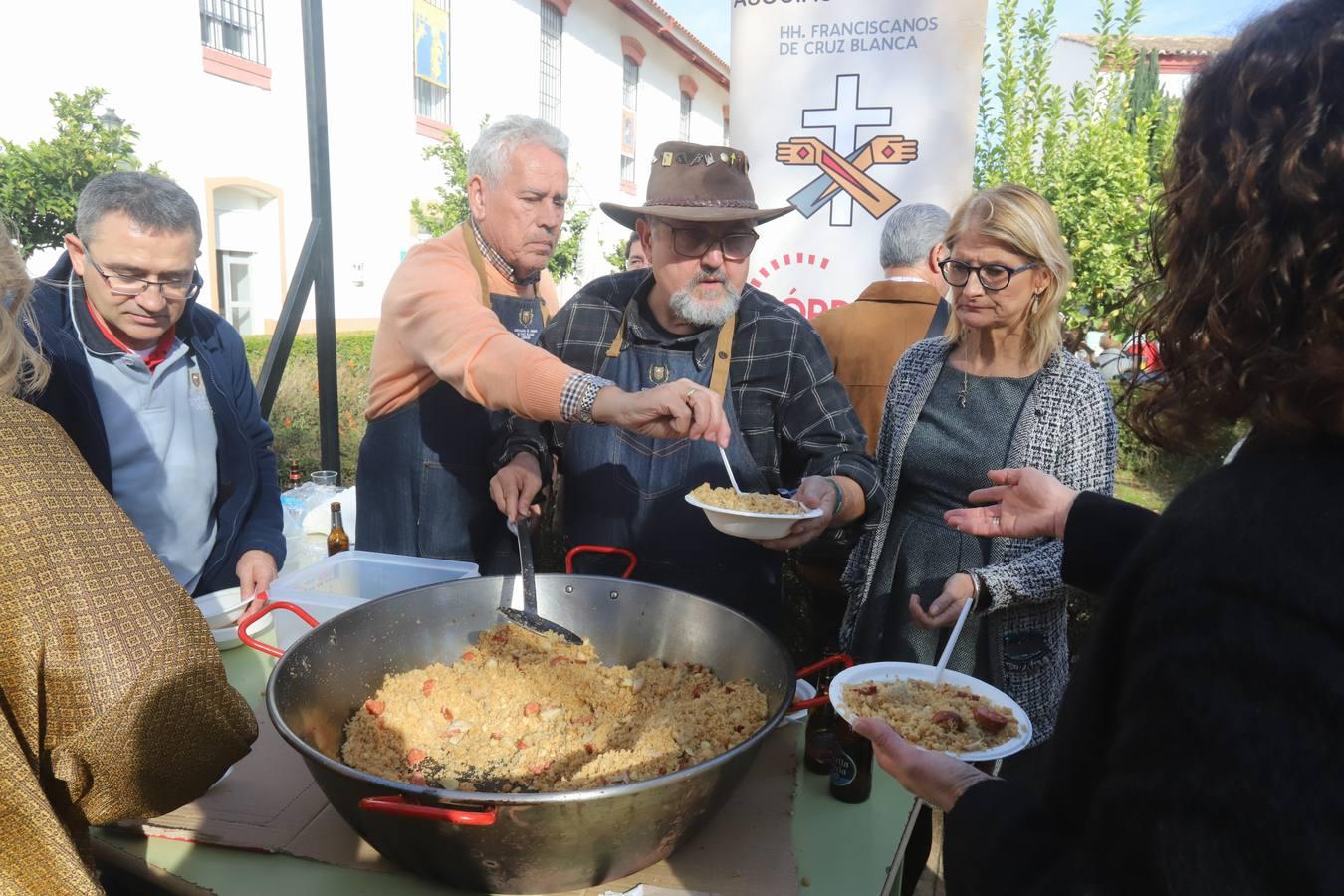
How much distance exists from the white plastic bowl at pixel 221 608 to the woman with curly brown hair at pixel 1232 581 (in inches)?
67.5

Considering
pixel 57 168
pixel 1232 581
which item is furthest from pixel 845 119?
pixel 57 168

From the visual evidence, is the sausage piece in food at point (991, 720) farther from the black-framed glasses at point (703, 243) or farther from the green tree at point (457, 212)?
the green tree at point (457, 212)

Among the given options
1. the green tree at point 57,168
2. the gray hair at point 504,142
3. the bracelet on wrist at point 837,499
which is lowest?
the bracelet on wrist at point 837,499

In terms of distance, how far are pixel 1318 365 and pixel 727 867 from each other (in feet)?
3.25

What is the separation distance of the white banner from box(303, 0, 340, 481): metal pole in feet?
6.08

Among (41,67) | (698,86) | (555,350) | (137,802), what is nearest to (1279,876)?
(137,802)

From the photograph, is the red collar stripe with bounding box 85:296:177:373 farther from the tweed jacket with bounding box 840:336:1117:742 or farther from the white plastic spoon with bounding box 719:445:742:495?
the tweed jacket with bounding box 840:336:1117:742

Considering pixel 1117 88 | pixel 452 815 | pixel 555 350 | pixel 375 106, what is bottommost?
pixel 452 815

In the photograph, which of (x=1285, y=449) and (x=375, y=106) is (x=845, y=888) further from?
(x=375, y=106)

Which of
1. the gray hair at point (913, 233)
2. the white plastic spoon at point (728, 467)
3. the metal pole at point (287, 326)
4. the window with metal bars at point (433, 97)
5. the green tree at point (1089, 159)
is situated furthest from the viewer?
the window with metal bars at point (433, 97)

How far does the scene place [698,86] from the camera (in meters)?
21.1

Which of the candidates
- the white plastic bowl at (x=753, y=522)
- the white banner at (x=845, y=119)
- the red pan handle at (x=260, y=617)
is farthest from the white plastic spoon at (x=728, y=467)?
the white banner at (x=845, y=119)

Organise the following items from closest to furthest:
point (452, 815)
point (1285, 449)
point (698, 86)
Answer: point (1285, 449)
point (452, 815)
point (698, 86)

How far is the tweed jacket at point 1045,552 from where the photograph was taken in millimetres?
2092
